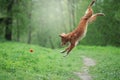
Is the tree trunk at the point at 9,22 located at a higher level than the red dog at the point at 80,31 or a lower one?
lower

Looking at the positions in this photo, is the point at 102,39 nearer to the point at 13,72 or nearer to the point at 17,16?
the point at 17,16

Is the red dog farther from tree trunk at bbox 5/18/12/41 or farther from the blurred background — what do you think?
tree trunk at bbox 5/18/12/41

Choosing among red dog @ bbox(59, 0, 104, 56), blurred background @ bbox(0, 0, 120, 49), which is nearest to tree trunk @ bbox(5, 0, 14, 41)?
blurred background @ bbox(0, 0, 120, 49)

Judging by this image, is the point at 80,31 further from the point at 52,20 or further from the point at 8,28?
the point at 52,20

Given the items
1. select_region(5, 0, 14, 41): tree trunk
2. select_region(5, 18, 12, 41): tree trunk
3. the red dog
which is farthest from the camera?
select_region(5, 18, 12, 41): tree trunk

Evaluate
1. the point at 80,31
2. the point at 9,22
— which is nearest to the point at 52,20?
the point at 9,22

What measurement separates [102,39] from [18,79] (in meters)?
35.6

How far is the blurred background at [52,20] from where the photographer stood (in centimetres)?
3597

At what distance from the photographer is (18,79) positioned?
12773mm

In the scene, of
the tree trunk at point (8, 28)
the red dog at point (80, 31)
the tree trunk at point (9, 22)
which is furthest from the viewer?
the tree trunk at point (8, 28)

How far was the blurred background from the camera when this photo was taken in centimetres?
3597

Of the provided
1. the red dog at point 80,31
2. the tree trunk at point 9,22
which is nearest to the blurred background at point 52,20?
the tree trunk at point 9,22

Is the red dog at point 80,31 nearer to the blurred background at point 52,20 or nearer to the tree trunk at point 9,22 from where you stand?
the blurred background at point 52,20

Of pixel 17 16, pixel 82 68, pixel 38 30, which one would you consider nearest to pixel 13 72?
pixel 82 68
